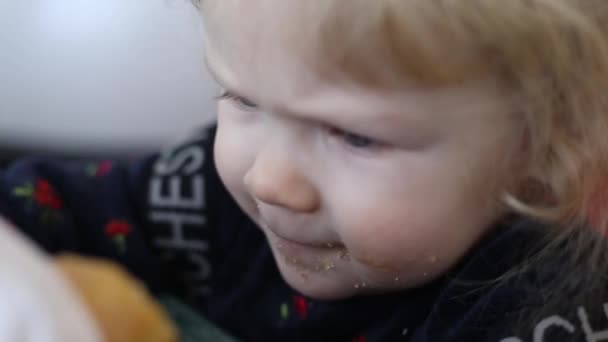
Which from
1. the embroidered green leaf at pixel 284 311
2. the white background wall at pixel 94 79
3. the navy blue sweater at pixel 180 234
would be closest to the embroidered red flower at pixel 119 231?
the navy blue sweater at pixel 180 234

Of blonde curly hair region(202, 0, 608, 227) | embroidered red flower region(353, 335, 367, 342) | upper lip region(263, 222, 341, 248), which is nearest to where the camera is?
blonde curly hair region(202, 0, 608, 227)

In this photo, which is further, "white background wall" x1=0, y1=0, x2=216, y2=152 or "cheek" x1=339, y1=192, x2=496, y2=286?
"white background wall" x1=0, y1=0, x2=216, y2=152

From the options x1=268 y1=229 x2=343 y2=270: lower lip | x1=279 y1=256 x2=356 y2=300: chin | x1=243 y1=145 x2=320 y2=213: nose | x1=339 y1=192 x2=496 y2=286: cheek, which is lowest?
x1=279 y1=256 x2=356 y2=300: chin

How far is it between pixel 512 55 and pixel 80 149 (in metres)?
0.63

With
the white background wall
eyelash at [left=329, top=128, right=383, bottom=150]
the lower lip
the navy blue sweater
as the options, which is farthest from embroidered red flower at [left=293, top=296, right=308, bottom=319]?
the white background wall

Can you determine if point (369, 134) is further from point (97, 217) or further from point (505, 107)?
point (97, 217)

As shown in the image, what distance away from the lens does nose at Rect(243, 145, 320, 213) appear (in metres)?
0.40

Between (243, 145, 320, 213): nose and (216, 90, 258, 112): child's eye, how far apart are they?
0.10 feet

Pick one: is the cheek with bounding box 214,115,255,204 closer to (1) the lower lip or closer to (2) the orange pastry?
(1) the lower lip

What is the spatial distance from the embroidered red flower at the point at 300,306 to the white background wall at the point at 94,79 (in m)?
0.34

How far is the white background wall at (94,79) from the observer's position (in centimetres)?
Answer: 88

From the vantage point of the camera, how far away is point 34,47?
90cm

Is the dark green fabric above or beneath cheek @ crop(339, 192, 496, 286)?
beneath

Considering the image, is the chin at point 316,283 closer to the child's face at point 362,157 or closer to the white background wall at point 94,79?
the child's face at point 362,157
